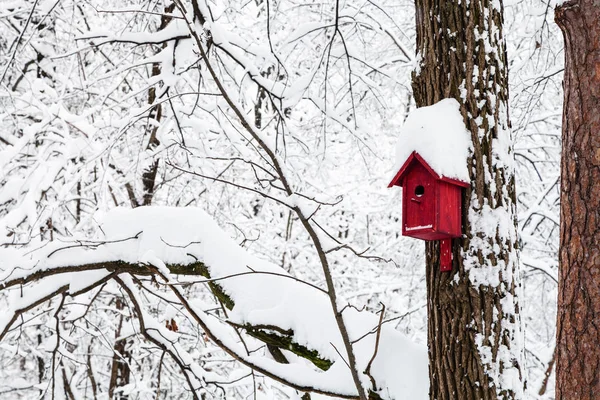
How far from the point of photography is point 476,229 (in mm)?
2361

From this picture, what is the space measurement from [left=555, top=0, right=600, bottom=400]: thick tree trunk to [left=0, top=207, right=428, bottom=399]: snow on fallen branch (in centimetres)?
64

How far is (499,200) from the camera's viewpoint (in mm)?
2389

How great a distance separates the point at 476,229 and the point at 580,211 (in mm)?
438

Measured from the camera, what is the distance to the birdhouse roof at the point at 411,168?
2.35m

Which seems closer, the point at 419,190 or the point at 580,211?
the point at 580,211

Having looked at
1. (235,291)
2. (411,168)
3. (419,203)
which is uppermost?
(411,168)

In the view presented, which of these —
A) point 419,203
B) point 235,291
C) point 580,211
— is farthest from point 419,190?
point 235,291

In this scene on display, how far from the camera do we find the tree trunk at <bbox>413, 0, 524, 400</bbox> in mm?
2273

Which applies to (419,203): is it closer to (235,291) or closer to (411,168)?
(411,168)

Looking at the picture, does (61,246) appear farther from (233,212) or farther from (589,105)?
(233,212)

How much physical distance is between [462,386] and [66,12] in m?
5.33

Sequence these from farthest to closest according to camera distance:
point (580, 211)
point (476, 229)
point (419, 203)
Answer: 1. point (419, 203)
2. point (476, 229)
3. point (580, 211)

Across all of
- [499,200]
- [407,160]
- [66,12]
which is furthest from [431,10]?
[66,12]

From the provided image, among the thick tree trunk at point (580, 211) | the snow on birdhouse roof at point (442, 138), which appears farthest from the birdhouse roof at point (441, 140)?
the thick tree trunk at point (580, 211)
